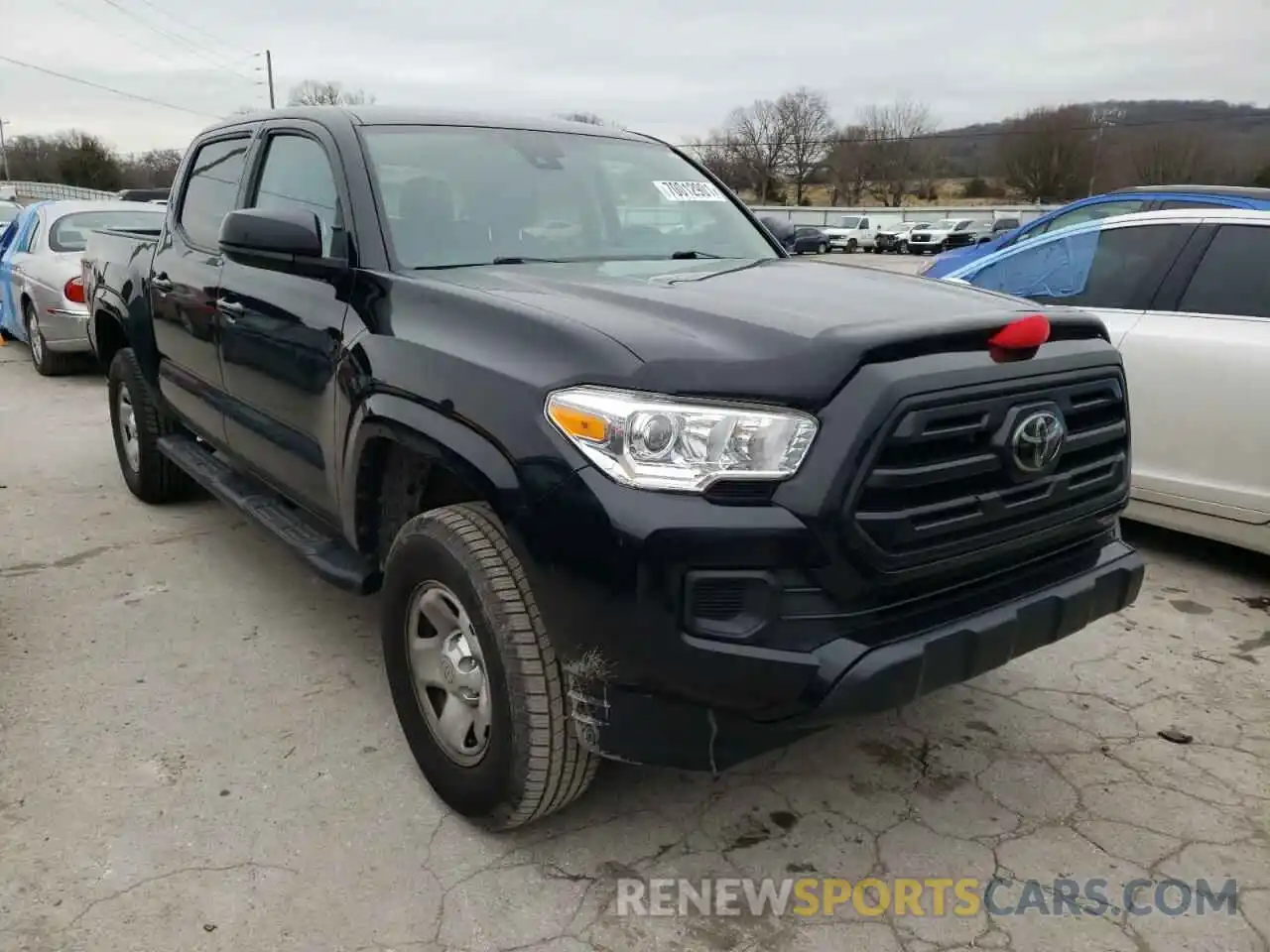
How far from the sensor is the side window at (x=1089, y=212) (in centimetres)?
763

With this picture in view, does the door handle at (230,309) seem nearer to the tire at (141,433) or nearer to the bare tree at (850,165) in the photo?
the tire at (141,433)

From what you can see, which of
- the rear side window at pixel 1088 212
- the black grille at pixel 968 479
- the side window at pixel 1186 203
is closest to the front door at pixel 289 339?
the black grille at pixel 968 479

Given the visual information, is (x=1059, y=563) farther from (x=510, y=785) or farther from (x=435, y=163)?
(x=435, y=163)

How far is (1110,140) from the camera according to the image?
70688 millimetres

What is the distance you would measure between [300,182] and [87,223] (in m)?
7.57

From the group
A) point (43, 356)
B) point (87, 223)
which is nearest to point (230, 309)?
point (43, 356)

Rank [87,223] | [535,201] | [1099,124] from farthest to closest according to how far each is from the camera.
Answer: [1099,124] → [87,223] → [535,201]

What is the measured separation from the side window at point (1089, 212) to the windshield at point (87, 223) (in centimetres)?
786

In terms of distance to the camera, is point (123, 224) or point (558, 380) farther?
point (123, 224)

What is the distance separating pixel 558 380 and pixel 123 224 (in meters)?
9.00

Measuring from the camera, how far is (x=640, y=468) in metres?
2.05

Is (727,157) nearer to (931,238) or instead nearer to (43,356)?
(931,238)

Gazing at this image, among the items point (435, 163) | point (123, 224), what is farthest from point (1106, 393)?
point (123, 224)

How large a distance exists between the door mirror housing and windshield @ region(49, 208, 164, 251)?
7078 millimetres
